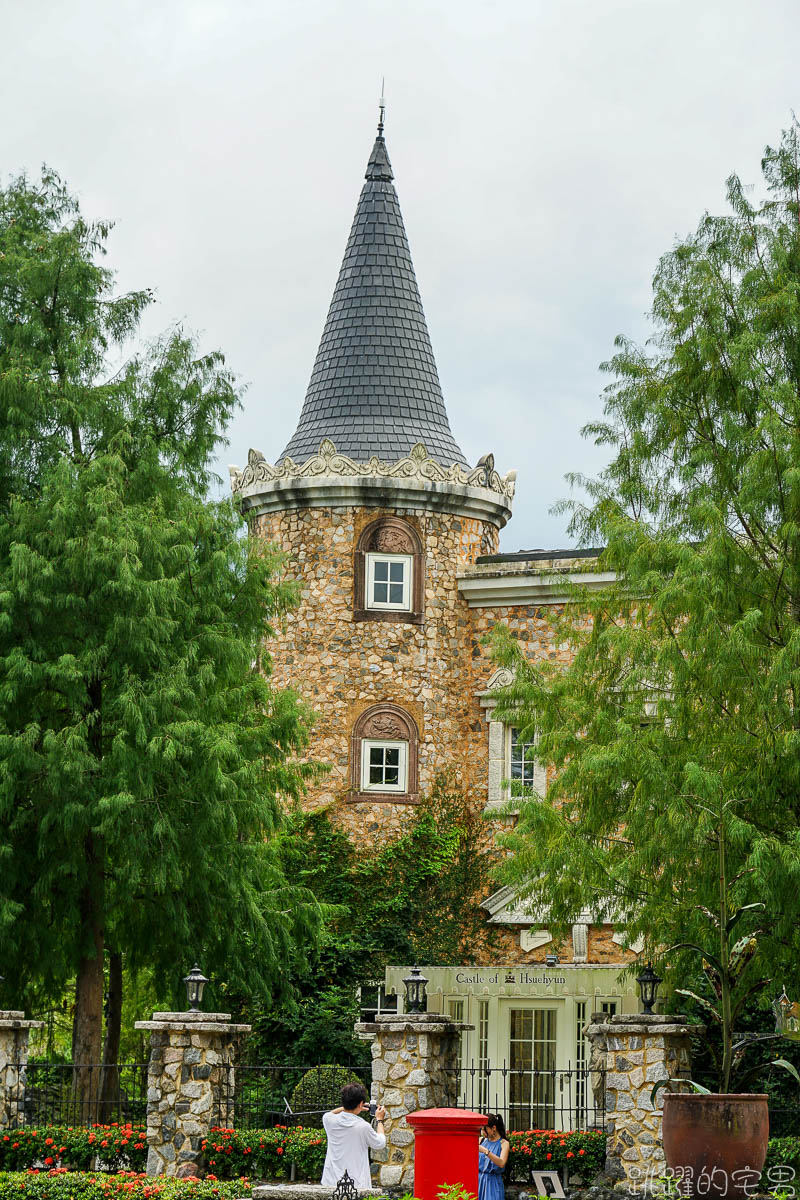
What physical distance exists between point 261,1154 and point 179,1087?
0.98 m

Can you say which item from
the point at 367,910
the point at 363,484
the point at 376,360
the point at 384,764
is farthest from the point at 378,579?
the point at 367,910

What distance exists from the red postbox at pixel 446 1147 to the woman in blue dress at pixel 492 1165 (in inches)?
44.3

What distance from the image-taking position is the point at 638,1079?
500 inches

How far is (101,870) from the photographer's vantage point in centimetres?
1706

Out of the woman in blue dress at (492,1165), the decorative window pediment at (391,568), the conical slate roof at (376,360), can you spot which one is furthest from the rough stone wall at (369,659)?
the woman in blue dress at (492,1165)

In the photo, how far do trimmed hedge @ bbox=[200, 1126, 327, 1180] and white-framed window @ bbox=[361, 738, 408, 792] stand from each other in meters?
9.15

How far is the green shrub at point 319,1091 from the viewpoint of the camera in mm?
16906

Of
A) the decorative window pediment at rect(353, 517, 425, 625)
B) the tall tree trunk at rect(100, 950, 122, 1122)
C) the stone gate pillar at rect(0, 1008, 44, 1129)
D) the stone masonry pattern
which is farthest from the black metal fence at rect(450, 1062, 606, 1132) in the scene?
the decorative window pediment at rect(353, 517, 425, 625)

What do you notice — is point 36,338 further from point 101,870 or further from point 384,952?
point 384,952

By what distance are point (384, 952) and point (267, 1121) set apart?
13.2 ft

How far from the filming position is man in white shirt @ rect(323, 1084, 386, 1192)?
9867mm

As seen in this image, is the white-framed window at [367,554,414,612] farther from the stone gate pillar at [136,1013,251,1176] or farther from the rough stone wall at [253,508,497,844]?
the stone gate pillar at [136,1013,251,1176]

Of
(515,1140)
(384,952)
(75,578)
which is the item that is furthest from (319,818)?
(515,1140)

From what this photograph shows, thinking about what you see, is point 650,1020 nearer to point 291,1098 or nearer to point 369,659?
point 291,1098
